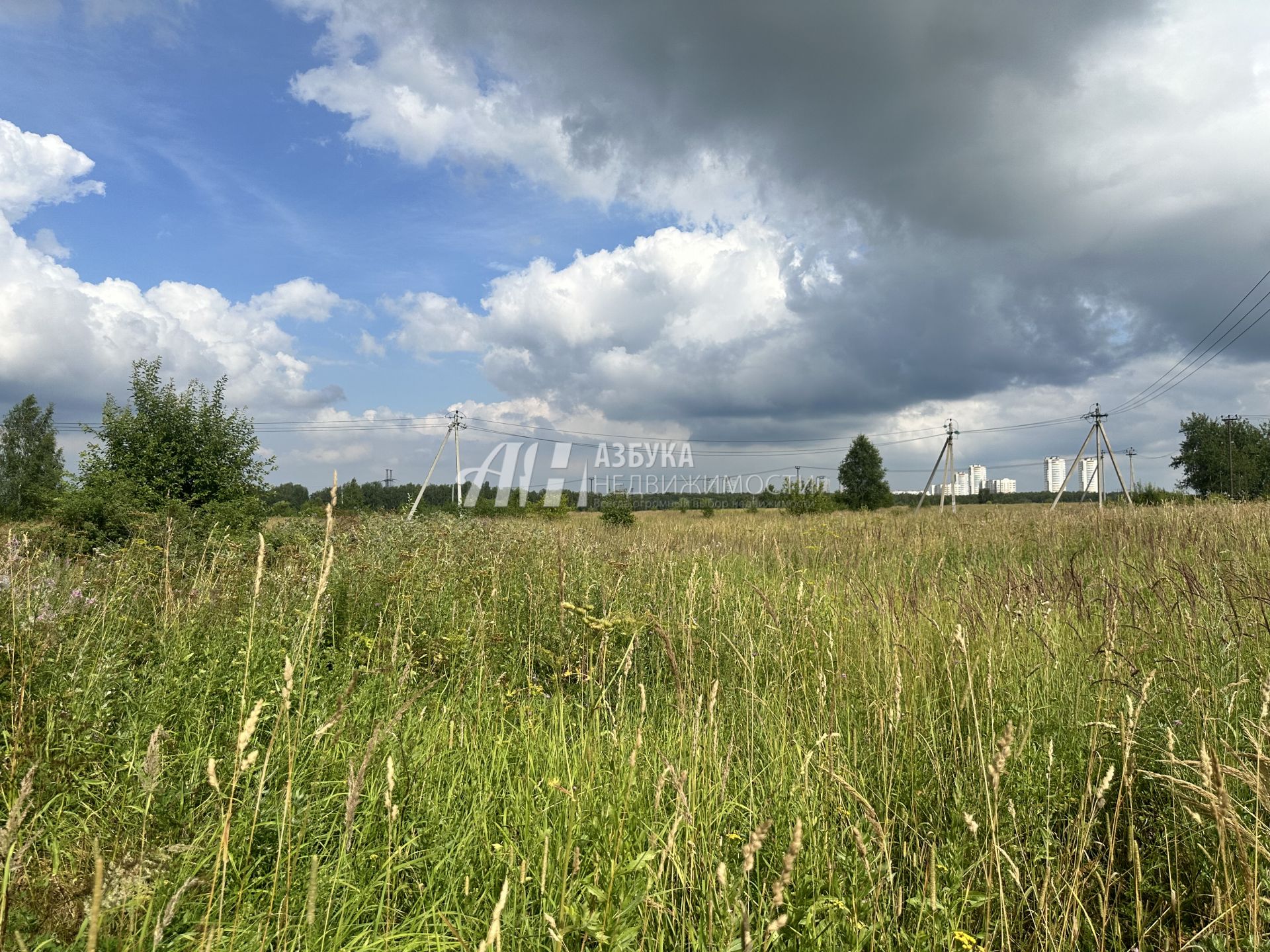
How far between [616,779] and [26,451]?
57.1 m

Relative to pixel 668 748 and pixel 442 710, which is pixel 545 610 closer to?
pixel 442 710

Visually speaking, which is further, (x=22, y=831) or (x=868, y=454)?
(x=868, y=454)

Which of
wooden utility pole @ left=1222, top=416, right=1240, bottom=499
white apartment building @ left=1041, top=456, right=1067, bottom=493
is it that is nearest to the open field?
wooden utility pole @ left=1222, top=416, right=1240, bottom=499

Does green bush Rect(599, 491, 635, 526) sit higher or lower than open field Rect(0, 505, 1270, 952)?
higher

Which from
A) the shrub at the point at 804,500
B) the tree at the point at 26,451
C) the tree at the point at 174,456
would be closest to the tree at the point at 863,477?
the shrub at the point at 804,500

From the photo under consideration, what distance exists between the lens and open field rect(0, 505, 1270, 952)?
64.7 inches

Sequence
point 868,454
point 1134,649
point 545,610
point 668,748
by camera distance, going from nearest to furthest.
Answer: point 668,748 < point 1134,649 < point 545,610 < point 868,454

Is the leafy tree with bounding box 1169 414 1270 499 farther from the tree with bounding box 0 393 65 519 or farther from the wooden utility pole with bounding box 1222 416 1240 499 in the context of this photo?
the tree with bounding box 0 393 65 519

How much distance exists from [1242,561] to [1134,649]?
14.4ft

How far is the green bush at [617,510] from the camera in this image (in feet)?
85.3

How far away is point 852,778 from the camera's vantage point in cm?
252

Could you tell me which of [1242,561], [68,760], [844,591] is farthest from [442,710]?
[1242,561]

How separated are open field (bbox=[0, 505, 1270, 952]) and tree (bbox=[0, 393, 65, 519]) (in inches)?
1935

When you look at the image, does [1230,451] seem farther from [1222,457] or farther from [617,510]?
[617,510]
